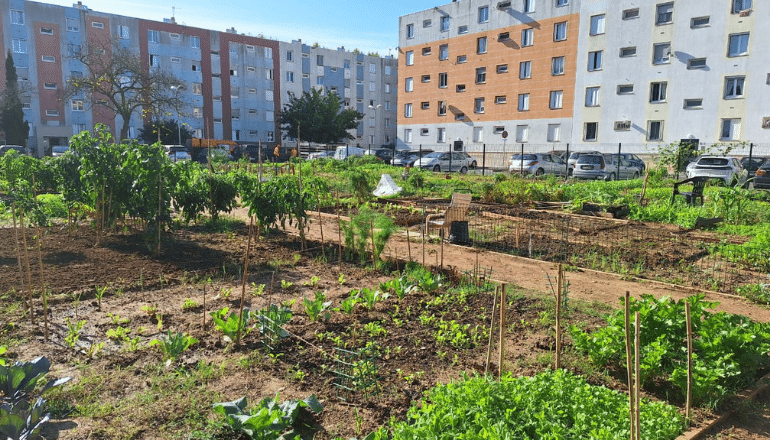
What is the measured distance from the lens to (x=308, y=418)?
3.37 m

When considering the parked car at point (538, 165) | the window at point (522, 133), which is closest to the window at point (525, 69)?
the window at point (522, 133)

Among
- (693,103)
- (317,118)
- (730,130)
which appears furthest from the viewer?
(317,118)

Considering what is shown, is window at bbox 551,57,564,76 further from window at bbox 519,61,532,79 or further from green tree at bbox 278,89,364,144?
green tree at bbox 278,89,364,144

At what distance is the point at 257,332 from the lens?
467cm

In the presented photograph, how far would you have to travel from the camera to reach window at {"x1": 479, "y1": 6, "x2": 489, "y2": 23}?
138ft

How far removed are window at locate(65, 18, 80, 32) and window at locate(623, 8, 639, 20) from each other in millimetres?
44472

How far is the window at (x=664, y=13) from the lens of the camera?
3192 cm

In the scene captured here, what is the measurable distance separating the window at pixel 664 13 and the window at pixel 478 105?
45.7 ft

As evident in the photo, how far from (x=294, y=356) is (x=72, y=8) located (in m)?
54.1

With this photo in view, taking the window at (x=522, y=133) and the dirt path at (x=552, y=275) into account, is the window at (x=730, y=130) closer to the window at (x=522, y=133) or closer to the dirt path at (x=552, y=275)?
the window at (x=522, y=133)

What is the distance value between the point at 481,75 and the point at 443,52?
4.56m

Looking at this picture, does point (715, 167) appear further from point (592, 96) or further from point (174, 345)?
point (174, 345)

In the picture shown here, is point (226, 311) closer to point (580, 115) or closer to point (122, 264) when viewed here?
point (122, 264)

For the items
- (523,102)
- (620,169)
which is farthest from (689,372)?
(523,102)
